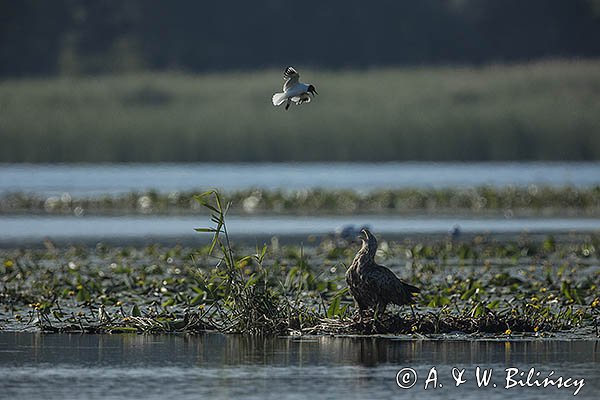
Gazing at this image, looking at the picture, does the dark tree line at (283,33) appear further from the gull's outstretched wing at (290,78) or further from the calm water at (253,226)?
the gull's outstretched wing at (290,78)

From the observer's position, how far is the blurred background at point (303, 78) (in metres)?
89.5

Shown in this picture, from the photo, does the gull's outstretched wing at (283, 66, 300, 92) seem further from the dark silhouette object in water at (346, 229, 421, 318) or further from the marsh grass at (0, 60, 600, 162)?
the marsh grass at (0, 60, 600, 162)

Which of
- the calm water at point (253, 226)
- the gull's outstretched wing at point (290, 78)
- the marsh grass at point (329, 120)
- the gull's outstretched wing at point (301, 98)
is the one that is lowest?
the calm water at point (253, 226)

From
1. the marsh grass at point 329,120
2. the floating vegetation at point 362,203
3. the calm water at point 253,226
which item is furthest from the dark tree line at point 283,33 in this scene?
the calm water at point 253,226

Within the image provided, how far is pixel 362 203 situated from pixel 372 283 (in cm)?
2232

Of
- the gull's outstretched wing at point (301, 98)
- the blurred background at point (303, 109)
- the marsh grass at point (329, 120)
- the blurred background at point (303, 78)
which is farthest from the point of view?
the blurred background at point (303, 78)

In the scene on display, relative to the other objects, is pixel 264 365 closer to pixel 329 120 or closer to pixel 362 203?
pixel 362 203

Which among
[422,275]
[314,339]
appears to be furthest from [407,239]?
[314,339]

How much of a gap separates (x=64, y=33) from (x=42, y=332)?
356ft

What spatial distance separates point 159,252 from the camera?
22.8 meters

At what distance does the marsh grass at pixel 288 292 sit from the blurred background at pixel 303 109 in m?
7.63

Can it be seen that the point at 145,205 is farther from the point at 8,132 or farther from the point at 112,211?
the point at 8,132

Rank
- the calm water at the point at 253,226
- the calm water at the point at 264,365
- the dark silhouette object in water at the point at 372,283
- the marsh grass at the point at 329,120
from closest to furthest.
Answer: the calm water at the point at 264,365, the dark silhouette object in water at the point at 372,283, the calm water at the point at 253,226, the marsh grass at the point at 329,120

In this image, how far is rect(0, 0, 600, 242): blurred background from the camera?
37.5 metres
